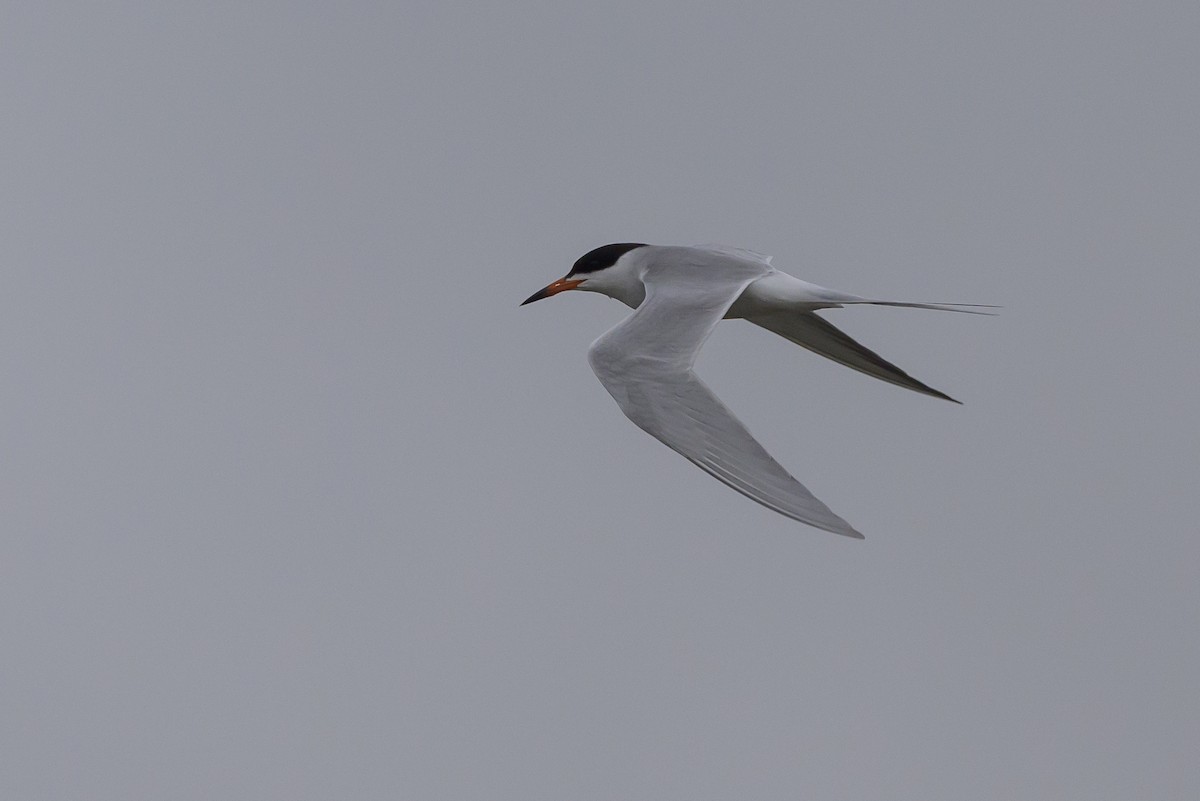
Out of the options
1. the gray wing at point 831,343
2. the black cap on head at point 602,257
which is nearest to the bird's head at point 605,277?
the black cap on head at point 602,257

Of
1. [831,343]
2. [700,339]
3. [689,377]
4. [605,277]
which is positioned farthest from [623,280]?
[689,377]

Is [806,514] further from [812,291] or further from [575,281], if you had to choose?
[575,281]

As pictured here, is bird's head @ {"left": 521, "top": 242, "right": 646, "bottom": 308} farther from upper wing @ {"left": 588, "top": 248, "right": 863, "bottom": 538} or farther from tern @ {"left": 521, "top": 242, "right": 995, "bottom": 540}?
upper wing @ {"left": 588, "top": 248, "right": 863, "bottom": 538}

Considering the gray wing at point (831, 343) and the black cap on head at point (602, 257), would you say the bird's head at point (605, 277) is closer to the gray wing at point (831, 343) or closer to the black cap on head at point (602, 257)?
the black cap on head at point (602, 257)

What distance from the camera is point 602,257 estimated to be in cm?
1032

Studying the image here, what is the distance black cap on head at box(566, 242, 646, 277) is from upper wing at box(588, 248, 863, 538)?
21.5 inches

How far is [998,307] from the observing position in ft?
28.1

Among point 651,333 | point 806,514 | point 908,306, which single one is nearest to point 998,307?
point 908,306

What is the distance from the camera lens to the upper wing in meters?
6.77

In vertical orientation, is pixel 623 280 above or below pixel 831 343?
above

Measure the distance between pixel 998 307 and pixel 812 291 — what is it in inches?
49.1

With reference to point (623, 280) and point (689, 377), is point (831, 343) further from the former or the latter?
point (689, 377)

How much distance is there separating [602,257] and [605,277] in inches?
5.5

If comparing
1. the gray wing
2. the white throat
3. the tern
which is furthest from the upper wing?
the gray wing
